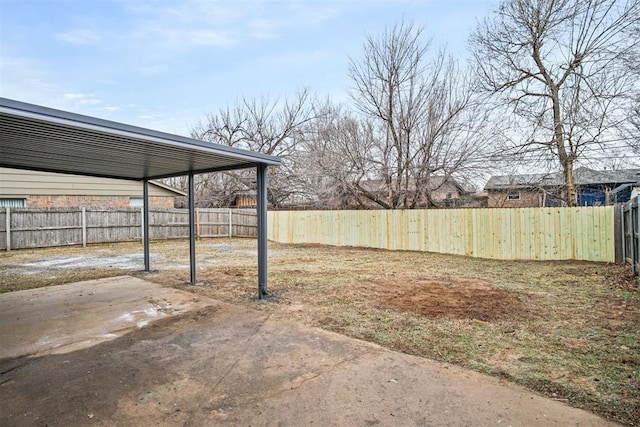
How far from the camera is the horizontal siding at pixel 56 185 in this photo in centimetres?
1174

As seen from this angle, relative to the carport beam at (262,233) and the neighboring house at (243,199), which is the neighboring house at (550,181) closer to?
the carport beam at (262,233)

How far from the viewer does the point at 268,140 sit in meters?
19.9

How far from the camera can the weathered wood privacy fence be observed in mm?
11039

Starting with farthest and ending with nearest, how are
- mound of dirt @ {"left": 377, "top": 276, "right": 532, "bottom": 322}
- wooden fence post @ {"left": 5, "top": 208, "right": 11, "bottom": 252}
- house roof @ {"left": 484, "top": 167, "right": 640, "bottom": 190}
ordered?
wooden fence post @ {"left": 5, "top": 208, "right": 11, "bottom": 252}
house roof @ {"left": 484, "top": 167, "right": 640, "bottom": 190}
mound of dirt @ {"left": 377, "top": 276, "right": 532, "bottom": 322}

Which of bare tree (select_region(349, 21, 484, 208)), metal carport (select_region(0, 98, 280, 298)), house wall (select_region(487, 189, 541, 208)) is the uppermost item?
bare tree (select_region(349, 21, 484, 208))

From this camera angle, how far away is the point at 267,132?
19953 millimetres

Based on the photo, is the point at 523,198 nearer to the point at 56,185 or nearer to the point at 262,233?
the point at 262,233

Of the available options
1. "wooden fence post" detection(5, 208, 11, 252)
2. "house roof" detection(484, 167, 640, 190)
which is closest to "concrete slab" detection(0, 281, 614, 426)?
"house roof" detection(484, 167, 640, 190)

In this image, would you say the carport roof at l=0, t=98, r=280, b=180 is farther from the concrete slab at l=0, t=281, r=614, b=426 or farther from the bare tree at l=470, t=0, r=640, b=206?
the bare tree at l=470, t=0, r=640, b=206

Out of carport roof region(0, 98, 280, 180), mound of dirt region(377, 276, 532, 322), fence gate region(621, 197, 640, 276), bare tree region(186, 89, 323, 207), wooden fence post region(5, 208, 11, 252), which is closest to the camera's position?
carport roof region(0, 98, 280, 180)

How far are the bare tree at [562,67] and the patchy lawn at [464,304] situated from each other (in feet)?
13.1

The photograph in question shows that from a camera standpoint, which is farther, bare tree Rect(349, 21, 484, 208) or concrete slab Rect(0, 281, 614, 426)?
bare tree Rect(349, 21, 484, 208)

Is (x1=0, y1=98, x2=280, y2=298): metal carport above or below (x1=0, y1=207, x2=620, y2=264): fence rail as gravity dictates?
above

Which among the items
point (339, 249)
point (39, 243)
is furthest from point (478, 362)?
point (39, 243)
